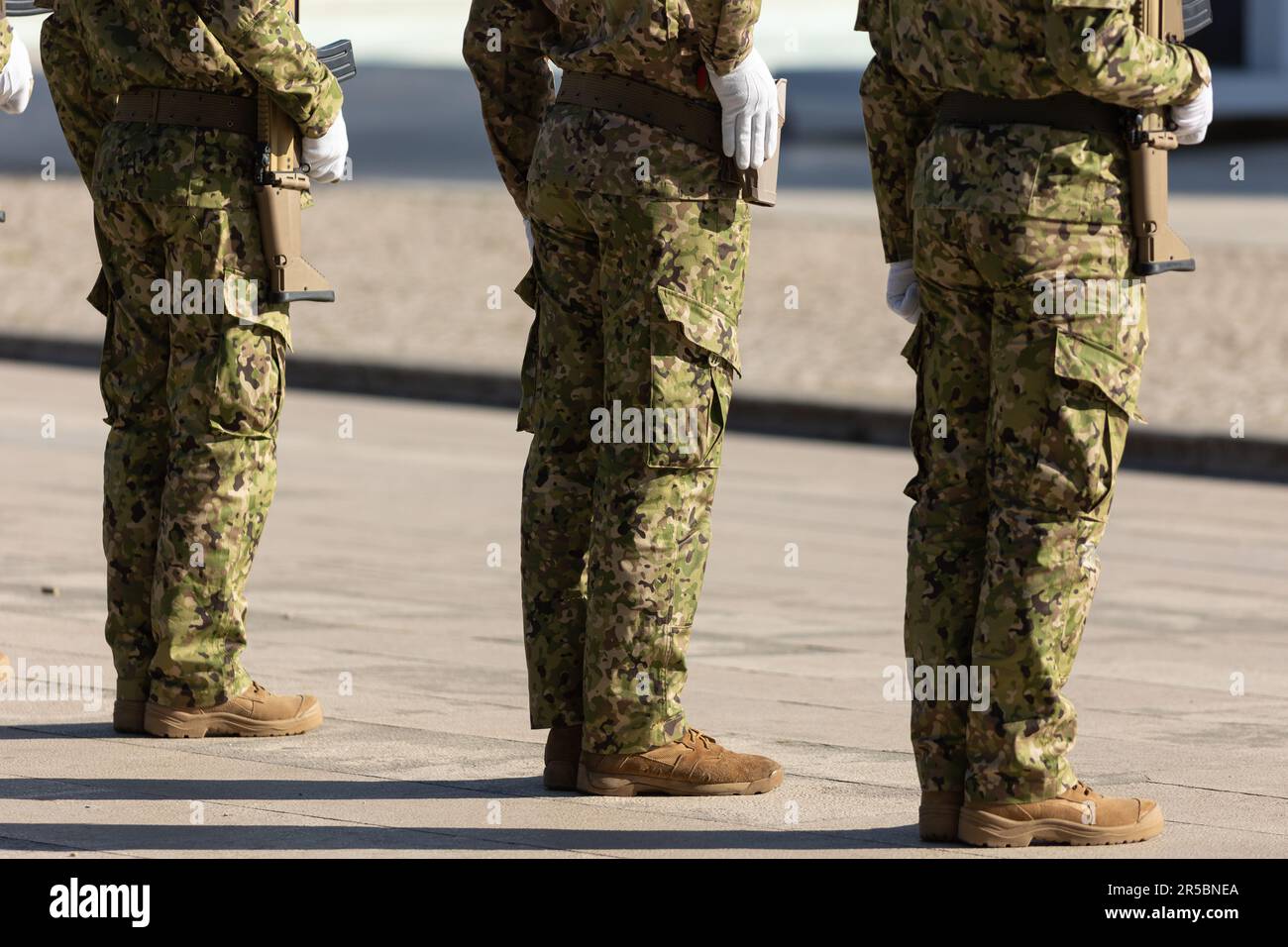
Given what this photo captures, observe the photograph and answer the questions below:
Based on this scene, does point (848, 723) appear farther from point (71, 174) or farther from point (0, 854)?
point (71, 174)

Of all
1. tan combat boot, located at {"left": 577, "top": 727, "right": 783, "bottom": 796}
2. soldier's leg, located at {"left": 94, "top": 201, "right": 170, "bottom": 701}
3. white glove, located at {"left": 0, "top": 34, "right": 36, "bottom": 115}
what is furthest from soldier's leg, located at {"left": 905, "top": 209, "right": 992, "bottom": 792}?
white glove, located at {"left": 0, "top": 34, "right": 36, "bottom": 115}

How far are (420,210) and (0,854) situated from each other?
17.4 meters

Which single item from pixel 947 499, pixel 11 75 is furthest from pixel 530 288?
pixel 11 75

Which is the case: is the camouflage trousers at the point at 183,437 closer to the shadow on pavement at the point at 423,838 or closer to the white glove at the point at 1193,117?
the shadow on pavement at the point at 423,838

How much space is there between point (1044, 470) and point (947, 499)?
290mm

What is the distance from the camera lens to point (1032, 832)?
206 inches

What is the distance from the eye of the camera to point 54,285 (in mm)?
18891

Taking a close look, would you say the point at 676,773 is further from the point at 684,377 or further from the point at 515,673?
the point at 515,673

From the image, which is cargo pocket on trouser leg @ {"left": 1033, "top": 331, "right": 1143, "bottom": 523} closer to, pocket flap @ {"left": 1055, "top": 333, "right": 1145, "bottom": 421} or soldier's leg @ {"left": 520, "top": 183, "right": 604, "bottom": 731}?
pocket flap @ {"left": 1055, "top": 333, "right": 1145, "bottom": 421}

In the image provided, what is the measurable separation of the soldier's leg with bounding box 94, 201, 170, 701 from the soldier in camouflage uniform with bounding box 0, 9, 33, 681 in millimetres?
810

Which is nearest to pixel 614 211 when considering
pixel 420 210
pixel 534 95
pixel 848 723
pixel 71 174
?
pixel 534 95

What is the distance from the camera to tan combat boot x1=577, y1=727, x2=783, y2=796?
18.9 feet

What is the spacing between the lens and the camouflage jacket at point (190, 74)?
6.04 meters

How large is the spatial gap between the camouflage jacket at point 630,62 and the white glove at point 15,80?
6.44 ft
